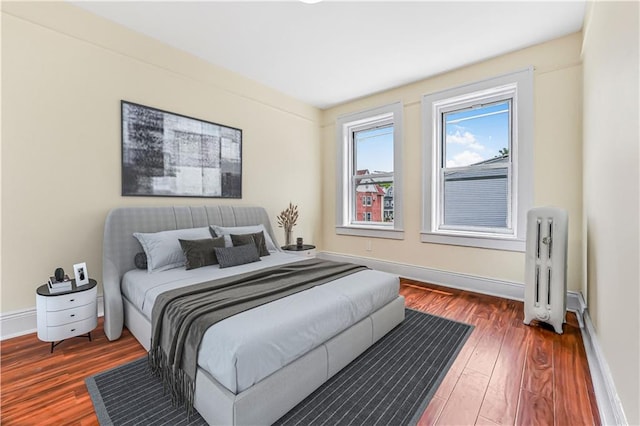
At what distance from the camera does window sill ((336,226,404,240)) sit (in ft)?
13.9

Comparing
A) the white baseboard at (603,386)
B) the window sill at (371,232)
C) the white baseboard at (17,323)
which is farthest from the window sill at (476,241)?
the white baseboard at (17,323)

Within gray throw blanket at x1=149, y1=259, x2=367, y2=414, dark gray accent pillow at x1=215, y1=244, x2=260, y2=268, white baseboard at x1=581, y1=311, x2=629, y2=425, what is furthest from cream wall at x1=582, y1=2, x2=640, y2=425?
dark gray accent pillow at x1=215, y1=244, x2=260, y2=268

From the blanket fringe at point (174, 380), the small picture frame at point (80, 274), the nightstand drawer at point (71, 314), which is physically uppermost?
the small picture frame at point (80, 274)

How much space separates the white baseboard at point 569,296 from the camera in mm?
1446

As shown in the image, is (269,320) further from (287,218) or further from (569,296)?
(569,296)

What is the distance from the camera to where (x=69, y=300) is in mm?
2125

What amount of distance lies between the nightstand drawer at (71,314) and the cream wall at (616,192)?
331 cm

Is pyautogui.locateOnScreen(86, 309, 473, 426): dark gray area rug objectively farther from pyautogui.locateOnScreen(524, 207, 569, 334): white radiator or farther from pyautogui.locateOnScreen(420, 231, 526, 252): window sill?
pyautogui.locateOnScreen(420, 231, 526, 252): window sill

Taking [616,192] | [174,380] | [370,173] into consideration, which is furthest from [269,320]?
[370,173]

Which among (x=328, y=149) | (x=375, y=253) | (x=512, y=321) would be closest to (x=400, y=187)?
(x=375, y=253)

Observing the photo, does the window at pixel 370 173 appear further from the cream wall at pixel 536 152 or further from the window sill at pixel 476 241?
the window sill at pixel 476 241

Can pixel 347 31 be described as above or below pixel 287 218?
above

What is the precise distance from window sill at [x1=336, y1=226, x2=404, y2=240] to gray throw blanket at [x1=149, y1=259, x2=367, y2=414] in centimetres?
206

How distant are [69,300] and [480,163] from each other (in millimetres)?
4418
